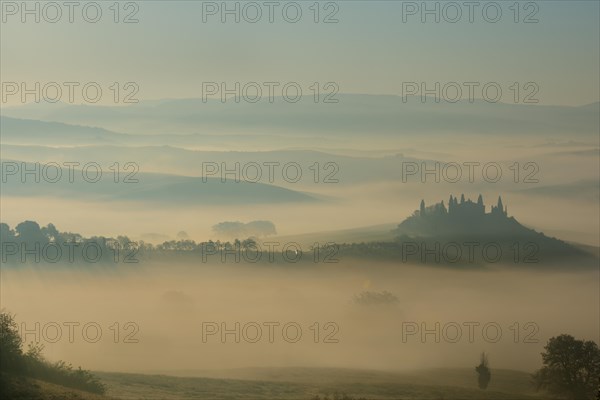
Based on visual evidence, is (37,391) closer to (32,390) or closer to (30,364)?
(32,390)

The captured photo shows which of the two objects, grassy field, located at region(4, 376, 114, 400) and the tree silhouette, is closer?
grassy field, located at region(4, 376, 114, 400)

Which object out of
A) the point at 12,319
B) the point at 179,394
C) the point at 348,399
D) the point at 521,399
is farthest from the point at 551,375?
the point at 12,319

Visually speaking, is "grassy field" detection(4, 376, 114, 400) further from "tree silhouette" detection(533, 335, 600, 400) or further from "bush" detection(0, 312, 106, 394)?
"tree silhouette" detection(533, 335, 600, 400)

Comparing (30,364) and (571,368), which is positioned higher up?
(30,364)

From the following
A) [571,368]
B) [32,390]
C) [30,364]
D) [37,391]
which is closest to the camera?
[32,390]

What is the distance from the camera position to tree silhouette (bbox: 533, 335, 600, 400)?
18975cm

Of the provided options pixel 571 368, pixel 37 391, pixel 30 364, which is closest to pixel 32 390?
pixel 37 391

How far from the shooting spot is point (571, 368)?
194625 mm

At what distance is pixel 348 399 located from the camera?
195 metres

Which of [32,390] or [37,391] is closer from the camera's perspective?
[32,390]

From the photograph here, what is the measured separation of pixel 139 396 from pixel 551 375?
83611 mm

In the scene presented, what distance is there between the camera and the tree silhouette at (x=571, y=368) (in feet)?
623

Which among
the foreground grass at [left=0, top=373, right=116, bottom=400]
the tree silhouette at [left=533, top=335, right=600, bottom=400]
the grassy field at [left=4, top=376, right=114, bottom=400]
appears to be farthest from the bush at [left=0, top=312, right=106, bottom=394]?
the tree silhouette at [left=533, top=335, right=600, bottom=400]

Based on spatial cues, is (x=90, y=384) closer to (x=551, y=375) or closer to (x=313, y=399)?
(x=313, y=399)
